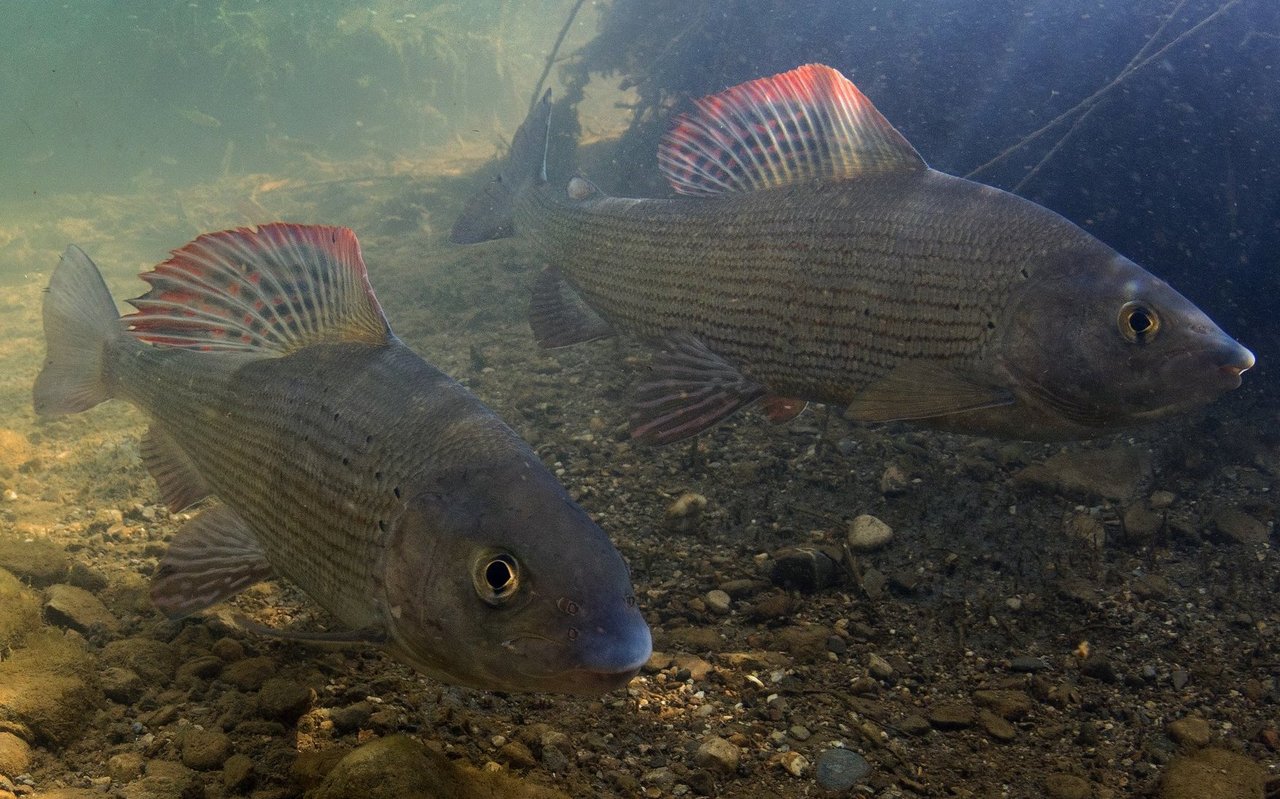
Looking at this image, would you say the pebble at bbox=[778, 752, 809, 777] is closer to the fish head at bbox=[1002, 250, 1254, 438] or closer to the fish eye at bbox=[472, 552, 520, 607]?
the fish eye at bbox=[472, 552, 520, 607]

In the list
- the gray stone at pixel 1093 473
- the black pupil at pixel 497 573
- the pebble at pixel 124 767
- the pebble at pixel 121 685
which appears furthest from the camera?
the gray stone at pixel 1093 473

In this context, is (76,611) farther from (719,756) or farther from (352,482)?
(719,756)

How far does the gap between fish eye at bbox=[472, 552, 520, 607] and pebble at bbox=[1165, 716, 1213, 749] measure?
2.35 metres

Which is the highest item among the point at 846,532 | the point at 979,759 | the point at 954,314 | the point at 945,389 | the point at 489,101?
the point at 489,101

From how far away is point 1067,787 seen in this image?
221 centimetres

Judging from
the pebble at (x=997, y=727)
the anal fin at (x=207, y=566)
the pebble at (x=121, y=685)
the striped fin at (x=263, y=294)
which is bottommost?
the pebble at (x=997, y=727)

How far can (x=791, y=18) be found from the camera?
8.28 m

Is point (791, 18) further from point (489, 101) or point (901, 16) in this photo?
point (489, 101)

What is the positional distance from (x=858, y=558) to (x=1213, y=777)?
1.60 m

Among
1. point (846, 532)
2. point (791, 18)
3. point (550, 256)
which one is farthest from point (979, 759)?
point (791, 18)

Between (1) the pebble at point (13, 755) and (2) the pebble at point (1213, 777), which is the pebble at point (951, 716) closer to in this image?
(2) the pebble at point (1213, 777)

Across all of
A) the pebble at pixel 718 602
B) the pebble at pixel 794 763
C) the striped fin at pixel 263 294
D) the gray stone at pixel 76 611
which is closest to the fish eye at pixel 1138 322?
the pebble at pixel 718 602

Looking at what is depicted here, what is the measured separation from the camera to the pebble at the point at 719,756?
2244 mm

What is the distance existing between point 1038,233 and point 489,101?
29.5 metres
